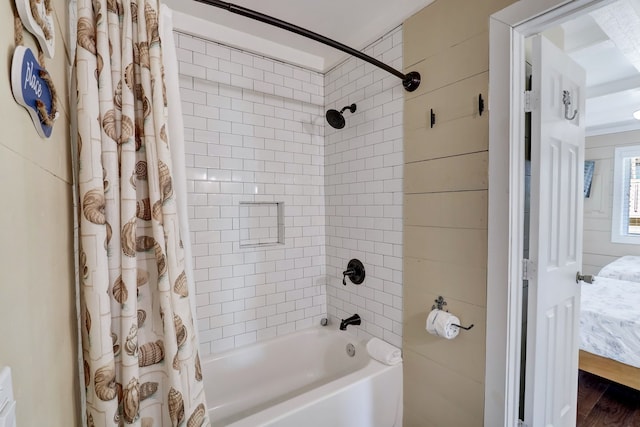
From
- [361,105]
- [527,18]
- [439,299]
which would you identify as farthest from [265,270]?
[527,18]

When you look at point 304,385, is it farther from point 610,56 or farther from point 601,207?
point 601,207

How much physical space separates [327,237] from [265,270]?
58 centimetres

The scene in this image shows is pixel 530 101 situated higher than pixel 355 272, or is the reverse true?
pixel 530 101

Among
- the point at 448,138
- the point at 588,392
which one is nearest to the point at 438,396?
the point at 448,138

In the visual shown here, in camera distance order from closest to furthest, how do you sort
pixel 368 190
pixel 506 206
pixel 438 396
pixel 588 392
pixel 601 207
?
pixel 506 206 → pixel 438 396 → pixel 368 190 → pixel 588 392 → pixel 601 207

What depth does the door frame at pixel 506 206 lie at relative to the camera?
4.06 feet

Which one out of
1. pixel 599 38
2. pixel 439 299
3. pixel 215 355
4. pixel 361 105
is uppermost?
pixel 599 38

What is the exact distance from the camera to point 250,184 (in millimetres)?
2098

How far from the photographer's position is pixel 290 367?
222cm

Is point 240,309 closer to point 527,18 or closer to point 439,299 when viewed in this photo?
point 439,299

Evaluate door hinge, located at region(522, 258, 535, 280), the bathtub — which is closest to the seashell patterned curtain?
the bathtub

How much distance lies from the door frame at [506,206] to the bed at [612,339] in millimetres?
1626

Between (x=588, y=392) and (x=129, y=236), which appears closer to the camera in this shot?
(x=129, y=236)

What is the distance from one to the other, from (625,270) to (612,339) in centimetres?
180
